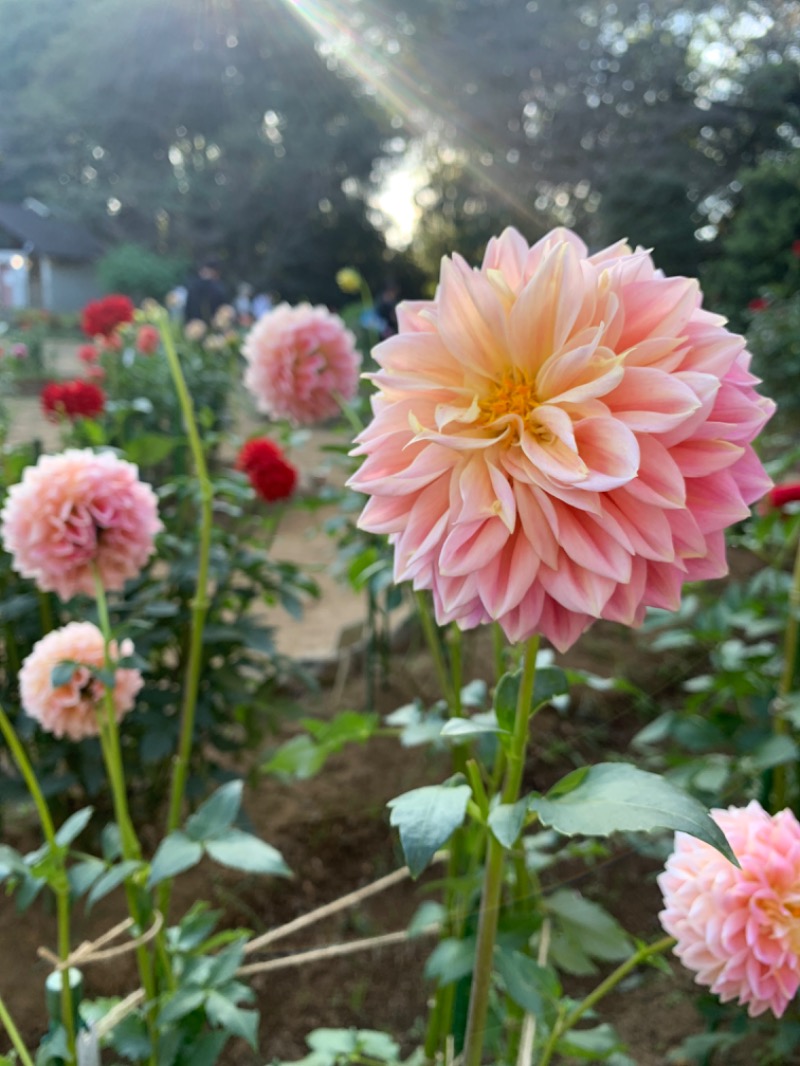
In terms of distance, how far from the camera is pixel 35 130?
855cm

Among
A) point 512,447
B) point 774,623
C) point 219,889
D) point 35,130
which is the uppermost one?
point 35,130

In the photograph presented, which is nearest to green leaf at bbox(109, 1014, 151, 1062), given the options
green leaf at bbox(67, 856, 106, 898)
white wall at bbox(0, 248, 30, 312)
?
green leaf at bbox(67, 856, 106, 898)

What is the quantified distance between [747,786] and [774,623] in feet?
0.79

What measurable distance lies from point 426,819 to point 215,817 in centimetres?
32

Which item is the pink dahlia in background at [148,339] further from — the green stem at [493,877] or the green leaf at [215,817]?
the green stem at [493,877]

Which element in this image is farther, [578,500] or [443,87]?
[443,87]

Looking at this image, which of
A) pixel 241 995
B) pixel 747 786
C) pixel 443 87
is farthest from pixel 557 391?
pixel 443 87

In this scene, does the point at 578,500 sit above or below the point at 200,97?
below

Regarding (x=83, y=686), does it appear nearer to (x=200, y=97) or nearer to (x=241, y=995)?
(x=241, y=995)

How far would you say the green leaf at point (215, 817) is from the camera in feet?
2.08

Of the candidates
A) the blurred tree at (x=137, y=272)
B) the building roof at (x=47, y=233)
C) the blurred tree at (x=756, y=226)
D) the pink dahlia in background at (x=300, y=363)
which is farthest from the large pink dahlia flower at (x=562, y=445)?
the blurred tree at (x=137, y=272)

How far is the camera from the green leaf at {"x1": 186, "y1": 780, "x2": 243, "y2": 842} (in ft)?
2.08

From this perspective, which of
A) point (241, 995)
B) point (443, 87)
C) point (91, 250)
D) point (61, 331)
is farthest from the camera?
point (91, 250)

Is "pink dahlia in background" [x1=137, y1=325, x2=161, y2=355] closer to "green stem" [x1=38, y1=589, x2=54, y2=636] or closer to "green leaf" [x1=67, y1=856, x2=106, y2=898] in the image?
"green stem" [x1=38, y1=589, x2=54, y2=636]
